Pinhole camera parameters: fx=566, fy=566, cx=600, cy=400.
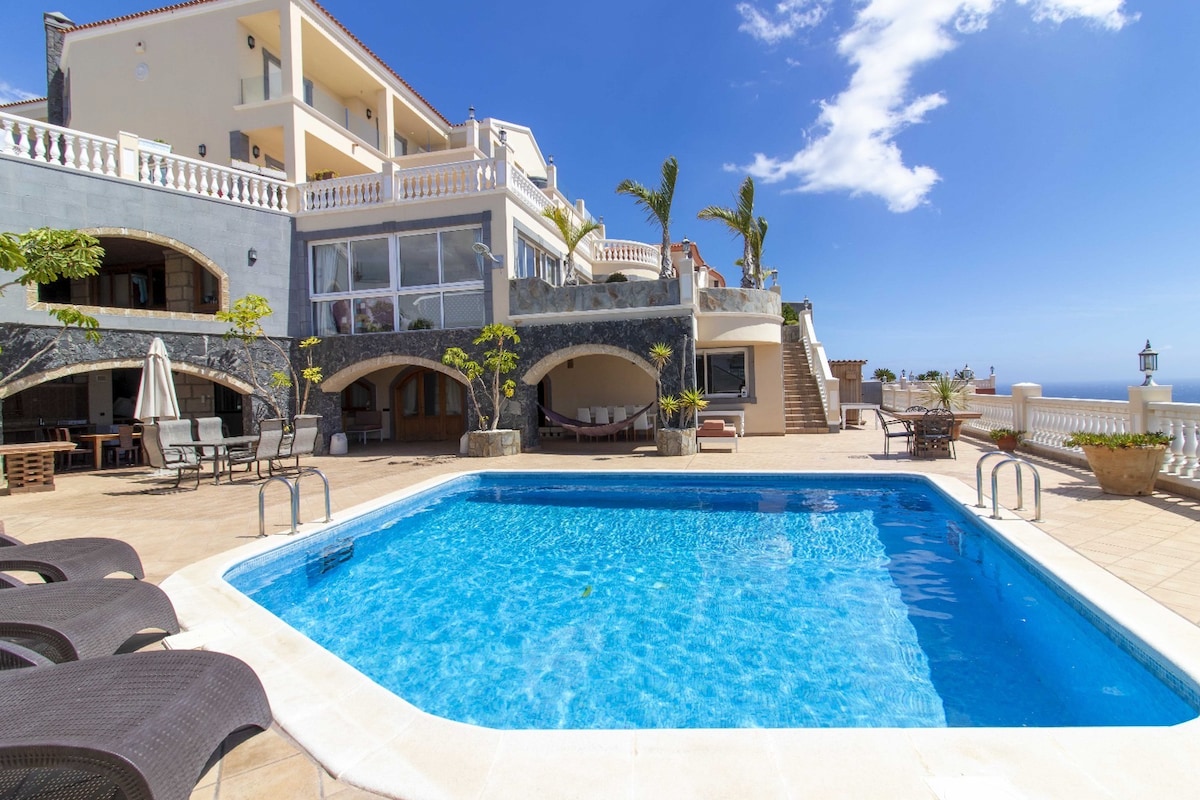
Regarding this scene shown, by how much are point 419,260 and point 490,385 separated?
3596 mm

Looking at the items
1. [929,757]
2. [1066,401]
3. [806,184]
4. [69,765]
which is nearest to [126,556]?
[69,765]

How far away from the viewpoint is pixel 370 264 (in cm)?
1407

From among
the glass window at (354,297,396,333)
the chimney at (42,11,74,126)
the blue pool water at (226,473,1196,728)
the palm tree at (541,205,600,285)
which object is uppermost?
the chimney at (42,11,74,126)

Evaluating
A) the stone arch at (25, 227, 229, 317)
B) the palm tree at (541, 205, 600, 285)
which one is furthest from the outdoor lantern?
the stone arch at (25, 227, 229, 317)

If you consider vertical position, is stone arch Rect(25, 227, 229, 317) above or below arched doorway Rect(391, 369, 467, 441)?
above

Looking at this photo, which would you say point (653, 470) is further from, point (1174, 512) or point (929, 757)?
point (929, 757)

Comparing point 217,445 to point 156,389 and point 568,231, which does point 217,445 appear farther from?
point 568,231

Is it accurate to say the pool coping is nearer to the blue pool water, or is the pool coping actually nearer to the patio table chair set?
the patio table chair set

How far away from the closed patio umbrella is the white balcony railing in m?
3.92

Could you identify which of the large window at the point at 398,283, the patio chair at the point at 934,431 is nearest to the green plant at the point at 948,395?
the patio chair at the point at 934,431

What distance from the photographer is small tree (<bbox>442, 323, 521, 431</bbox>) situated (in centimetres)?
1262

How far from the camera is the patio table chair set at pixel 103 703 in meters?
1.69

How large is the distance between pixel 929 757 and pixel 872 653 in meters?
1.74

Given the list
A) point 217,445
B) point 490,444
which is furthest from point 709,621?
point 490,444
